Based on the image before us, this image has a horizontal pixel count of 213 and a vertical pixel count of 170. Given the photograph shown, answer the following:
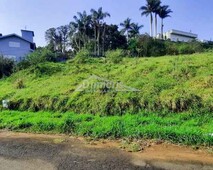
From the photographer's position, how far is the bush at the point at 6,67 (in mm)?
17500

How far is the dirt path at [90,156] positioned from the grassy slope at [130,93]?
2.32 metres

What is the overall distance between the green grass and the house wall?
2306cm

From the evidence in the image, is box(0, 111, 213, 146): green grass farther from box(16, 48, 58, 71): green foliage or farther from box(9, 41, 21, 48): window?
box(9, 41, 21, 48): window

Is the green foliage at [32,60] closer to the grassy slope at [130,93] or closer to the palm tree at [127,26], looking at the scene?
the grassy slope at [130,93]

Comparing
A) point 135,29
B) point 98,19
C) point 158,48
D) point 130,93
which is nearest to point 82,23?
point 98,19

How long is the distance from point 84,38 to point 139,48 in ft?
53.3

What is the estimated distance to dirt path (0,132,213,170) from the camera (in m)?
5.12

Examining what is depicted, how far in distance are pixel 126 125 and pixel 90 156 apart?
1.98 m

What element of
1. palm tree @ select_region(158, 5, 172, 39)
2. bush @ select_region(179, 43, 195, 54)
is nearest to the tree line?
palm tree @ select_region(158, 5, 172, 39)

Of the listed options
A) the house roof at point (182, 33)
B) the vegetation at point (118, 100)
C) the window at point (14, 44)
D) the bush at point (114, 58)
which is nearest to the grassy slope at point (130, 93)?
the vegetation at point (118, 100)

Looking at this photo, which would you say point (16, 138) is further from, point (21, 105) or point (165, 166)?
point (165, 166)

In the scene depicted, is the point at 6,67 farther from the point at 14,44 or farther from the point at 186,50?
the point at 14,44

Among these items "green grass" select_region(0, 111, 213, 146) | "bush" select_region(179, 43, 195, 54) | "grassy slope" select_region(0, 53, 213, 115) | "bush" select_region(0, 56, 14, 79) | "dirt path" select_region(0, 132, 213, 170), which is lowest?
"dirt path" select_region(0, 132, 213, 170)

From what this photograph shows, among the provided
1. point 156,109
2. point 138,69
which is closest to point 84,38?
point 138,69
